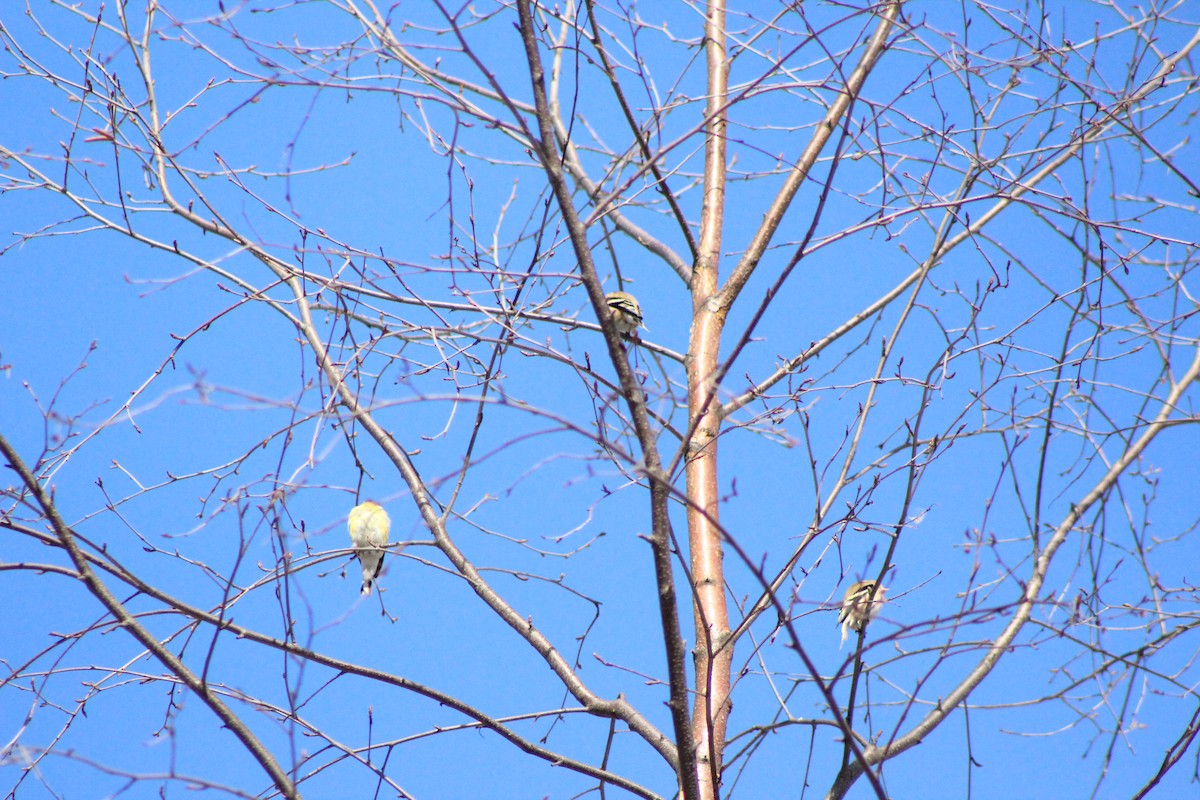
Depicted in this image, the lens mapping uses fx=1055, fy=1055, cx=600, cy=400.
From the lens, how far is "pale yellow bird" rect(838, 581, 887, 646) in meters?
2.01

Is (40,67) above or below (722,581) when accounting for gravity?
above

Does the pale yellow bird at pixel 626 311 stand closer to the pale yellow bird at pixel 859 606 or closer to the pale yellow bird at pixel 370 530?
the pale yellow bird at pixel 859 606

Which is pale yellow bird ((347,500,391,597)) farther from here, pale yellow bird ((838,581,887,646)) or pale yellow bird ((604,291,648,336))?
pale yellow bird ((838,581,887,646))

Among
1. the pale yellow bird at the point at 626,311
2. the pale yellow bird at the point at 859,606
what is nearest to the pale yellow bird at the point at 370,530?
the pale yellow bird at the point at 626,311

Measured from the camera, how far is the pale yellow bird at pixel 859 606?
79.2 inches

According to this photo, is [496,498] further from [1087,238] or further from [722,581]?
[1087,238]

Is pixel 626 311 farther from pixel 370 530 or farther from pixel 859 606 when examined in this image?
pixel 370 530

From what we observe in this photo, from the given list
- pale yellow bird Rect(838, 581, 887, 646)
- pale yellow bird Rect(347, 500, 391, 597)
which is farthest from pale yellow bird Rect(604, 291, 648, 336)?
pale yellow bird Rect(347, 500, 391, 597)

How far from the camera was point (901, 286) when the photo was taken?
2971 mm

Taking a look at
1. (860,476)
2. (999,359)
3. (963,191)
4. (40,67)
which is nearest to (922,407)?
(860,476)

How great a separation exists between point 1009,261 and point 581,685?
1421 mm

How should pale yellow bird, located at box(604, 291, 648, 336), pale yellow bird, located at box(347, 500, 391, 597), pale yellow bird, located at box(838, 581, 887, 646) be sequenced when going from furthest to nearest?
pale yellow bird, located at box(347, 500, 391, 597)
pale yellow bird, located at box(604, 291, 648, 336)
pale yellow bird, located at box(838, 581, 887, 646)

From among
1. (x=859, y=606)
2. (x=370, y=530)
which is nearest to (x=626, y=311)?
(x=859, y=606)

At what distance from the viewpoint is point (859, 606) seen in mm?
2469
